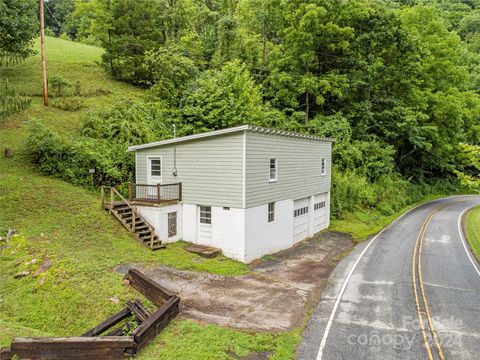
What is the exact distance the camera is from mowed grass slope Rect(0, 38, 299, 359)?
27.1 ft

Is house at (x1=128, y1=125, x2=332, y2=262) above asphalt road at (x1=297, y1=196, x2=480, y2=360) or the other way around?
above

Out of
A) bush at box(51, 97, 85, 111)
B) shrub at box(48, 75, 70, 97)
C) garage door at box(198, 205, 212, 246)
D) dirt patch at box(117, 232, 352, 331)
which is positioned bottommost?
dirt patch at box(117, 232, 352, 331)

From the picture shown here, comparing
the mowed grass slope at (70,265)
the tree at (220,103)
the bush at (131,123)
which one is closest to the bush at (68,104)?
the mowed grass slope at (70,265)

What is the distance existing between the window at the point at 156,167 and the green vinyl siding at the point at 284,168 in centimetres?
536

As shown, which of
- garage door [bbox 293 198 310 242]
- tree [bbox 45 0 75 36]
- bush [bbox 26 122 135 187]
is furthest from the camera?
tree [bbox 45 0 75 36]

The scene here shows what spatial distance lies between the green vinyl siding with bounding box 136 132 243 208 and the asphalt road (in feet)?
18.6

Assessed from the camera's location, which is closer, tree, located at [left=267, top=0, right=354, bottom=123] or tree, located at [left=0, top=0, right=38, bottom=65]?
tree, located at [left=0, top=0, right=38, bottom=65]

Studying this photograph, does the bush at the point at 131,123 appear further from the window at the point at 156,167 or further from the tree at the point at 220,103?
the window at the point at 156,167

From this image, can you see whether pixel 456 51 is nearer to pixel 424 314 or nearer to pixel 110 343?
pixel 424 314

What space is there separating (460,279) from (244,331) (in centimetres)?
1038

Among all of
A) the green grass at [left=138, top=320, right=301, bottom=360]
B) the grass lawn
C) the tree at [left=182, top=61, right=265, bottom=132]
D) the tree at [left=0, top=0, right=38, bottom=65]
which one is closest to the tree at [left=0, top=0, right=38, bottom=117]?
the tree at [left=0, top=0, right=38, bottom=65]

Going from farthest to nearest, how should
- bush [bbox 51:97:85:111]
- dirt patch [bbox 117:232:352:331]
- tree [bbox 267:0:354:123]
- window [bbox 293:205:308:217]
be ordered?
tree [bbox 267:0:354:123]
bush [bbox 51:97:85:111]
window [bbox 293:205:308:217]
dirt patch [bbox 117:232:352:331]

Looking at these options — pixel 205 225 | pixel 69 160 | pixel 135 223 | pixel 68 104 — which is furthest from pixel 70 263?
pixel 68 104

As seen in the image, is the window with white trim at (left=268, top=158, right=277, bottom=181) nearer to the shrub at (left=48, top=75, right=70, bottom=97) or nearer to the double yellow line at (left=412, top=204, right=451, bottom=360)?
the double yellow line at (left=412, top=204, right=451, bottom=360)
